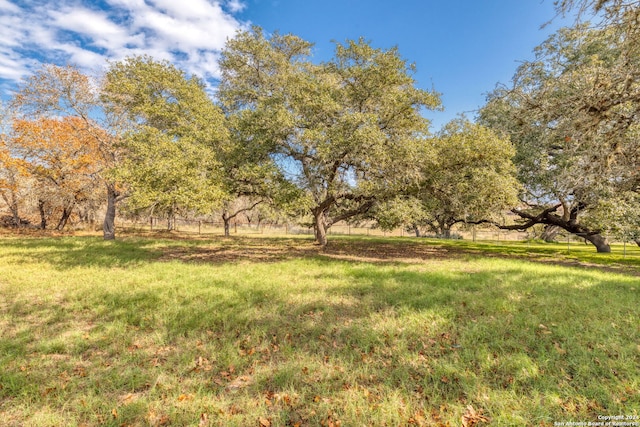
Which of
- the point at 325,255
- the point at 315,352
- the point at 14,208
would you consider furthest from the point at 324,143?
the point at 14,208

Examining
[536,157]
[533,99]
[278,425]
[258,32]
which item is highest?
[258,32]

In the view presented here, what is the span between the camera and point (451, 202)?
13.7m

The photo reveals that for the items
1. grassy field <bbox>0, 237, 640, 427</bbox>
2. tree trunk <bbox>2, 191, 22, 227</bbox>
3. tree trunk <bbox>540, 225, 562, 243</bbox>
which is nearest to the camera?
grassy field <bbox>0, 237, 640, 427</bbox>

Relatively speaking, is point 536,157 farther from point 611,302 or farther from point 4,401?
point 4,401

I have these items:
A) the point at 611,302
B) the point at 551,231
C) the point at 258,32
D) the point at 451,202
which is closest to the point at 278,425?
the point at 611,302

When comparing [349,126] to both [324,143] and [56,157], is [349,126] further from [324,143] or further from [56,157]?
[56,157]

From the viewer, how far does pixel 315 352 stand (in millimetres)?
4367

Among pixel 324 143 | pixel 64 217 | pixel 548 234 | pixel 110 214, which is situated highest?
pixel 324 143

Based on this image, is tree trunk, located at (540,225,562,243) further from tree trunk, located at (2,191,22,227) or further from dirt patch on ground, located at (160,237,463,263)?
tree trunk, located at (2,191,22,227)

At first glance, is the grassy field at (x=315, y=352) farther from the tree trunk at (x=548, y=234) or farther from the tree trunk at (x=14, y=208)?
the tree trunk at (x=548, y=234)

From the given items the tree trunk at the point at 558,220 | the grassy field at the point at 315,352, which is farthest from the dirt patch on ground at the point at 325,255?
the grassy field at the point at 315,352

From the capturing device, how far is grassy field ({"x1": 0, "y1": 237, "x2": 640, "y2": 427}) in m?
3.08

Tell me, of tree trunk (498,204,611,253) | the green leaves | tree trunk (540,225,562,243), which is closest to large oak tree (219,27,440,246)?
the green leaves

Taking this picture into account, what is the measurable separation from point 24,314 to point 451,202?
49.0 feet
